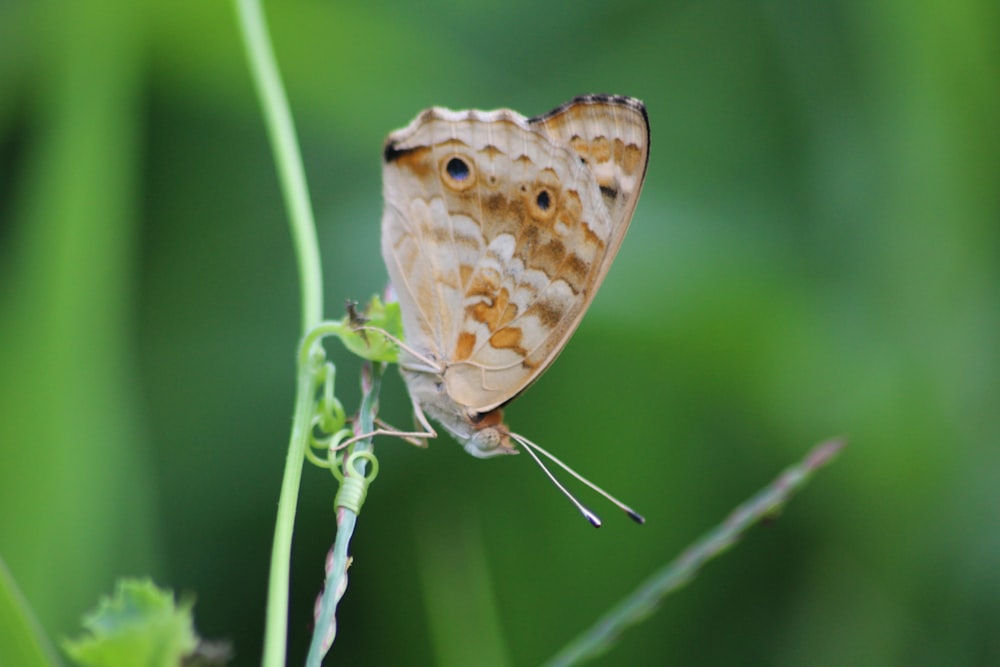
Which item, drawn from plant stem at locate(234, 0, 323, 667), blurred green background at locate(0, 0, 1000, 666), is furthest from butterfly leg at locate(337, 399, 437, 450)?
blurred green background at locate(0, 0, 1000, 666)

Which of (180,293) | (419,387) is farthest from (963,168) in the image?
(180,293)

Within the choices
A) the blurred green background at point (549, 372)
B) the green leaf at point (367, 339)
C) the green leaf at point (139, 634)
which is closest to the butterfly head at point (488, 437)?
the blurred green background at point (549, 372)

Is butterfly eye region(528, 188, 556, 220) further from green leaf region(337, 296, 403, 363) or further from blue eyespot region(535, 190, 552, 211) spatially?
green leaf region(337, 296, 403, 363)

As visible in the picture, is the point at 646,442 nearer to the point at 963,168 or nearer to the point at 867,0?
the point at 963,168

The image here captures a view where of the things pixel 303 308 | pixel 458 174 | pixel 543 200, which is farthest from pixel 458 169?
pixel 303 308

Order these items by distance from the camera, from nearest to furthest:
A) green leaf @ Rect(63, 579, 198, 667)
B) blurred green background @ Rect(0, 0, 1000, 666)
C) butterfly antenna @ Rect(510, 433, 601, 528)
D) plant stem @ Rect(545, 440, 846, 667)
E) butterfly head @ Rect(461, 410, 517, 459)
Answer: green leaf @ Rect(63, 579, 198, 667), plant stem @ Rect(545, 440, 846, 667), butterfly antenna @ Rect(510, 433, 601, 528), butterfly head @ Rect(461, 410, 517, 459), blurred green background @ Rect(0, 0, 1000, 666)
